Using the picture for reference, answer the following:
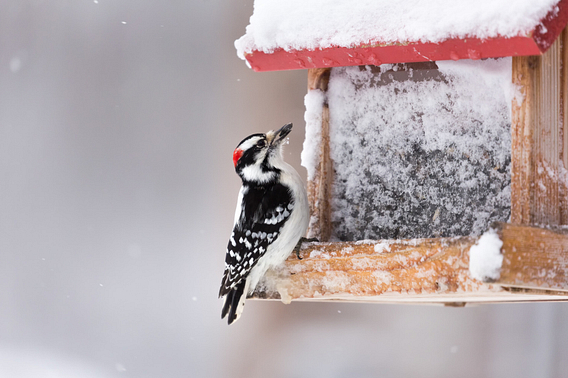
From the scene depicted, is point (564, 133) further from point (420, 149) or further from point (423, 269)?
point (423, 269)

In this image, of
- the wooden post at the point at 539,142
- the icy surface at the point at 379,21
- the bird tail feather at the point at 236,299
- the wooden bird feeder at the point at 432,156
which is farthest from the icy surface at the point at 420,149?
the bird tail feather at the point at 236,299

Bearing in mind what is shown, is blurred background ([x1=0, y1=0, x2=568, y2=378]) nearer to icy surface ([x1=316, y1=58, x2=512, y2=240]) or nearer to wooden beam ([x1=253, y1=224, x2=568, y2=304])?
icy surface ([x1=316, y1=58, x2=512, y2=240])

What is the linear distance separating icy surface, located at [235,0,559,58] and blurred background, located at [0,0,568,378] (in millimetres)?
3062

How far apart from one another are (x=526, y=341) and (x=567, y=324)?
20.6 inches

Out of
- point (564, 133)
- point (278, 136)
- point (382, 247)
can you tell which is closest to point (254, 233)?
point (278, 136)

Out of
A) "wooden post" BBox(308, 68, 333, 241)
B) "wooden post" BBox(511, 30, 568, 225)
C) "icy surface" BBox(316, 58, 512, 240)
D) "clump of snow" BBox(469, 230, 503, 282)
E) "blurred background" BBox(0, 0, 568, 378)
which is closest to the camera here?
"clump of snow" BBox(469, 230, 503, 282)

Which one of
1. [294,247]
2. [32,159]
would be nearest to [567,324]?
[294,247]

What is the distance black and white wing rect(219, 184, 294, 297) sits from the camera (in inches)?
110

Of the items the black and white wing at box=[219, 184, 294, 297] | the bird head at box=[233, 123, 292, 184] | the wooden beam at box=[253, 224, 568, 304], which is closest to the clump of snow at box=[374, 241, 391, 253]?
the wooden beam at box=[253, 224, 568, 304]

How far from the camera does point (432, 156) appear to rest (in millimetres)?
2709

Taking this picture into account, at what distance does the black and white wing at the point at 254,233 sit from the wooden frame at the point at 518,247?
23cm

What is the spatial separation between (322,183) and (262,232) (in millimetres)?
364

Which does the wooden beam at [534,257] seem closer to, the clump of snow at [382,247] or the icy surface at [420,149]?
the icy surface at [420,149]

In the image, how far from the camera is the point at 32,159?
8352 millimetres
